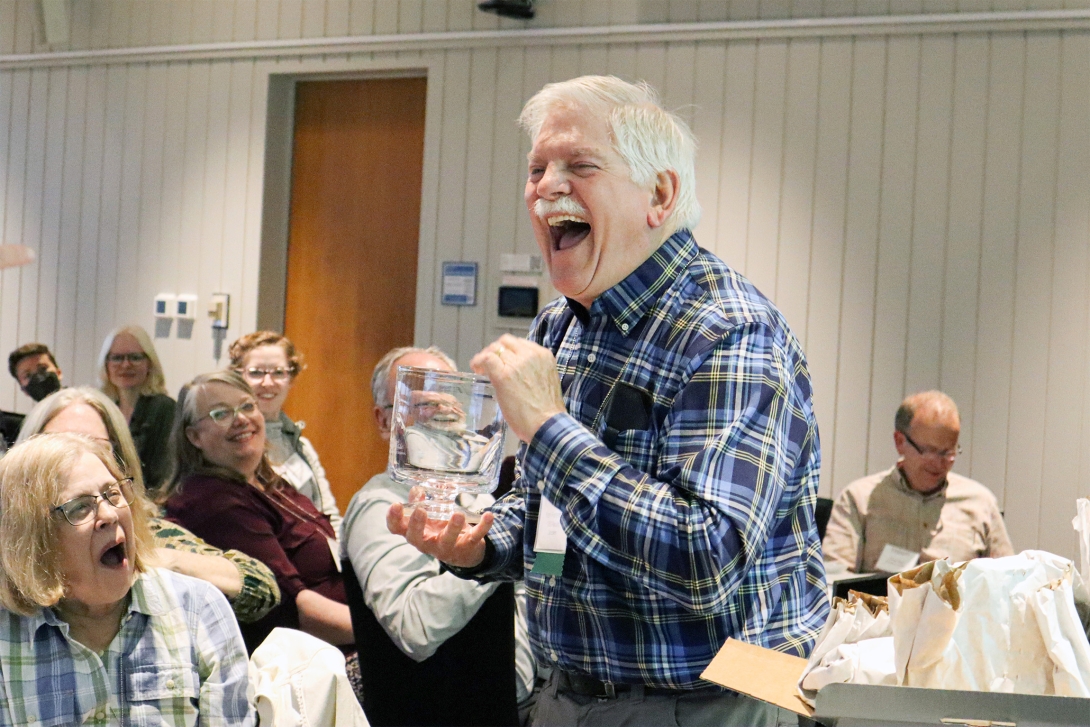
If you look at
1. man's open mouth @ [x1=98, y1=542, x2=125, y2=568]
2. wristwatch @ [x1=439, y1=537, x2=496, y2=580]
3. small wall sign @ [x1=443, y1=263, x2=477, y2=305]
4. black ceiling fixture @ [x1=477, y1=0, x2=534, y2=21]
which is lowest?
man's open mouth @ [x1=98, y1=542, x2=125, y2=568]

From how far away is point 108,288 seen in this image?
648 cm

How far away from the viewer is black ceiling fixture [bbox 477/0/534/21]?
5426mm

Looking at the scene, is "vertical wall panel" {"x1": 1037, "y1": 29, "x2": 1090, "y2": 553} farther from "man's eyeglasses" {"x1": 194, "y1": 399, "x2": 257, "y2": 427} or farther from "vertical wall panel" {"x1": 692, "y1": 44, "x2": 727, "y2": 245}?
"man's eyeglasses" {"x1": 194, "y1": 399, "x2": 257, "y2": 427}

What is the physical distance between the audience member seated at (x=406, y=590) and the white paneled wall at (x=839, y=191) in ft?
9.31

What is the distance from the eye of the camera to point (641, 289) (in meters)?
1.53

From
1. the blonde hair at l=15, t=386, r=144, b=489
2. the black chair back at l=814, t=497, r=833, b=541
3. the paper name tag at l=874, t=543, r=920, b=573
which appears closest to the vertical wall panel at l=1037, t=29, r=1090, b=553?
the paper name tag at l=874, t=543, r=920, b=573

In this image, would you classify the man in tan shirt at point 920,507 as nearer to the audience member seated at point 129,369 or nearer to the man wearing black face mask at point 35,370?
the audience member seated at point 129,369

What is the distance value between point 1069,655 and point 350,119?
543 centimetres

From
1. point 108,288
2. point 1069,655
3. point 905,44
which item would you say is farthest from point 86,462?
point 108,288

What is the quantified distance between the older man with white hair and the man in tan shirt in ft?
8.52

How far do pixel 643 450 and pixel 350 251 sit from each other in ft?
15.8

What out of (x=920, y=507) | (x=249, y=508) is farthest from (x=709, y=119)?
(x=249, y=508)

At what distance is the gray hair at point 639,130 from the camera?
1542 mm

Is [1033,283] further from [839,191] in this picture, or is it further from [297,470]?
[297,470]
